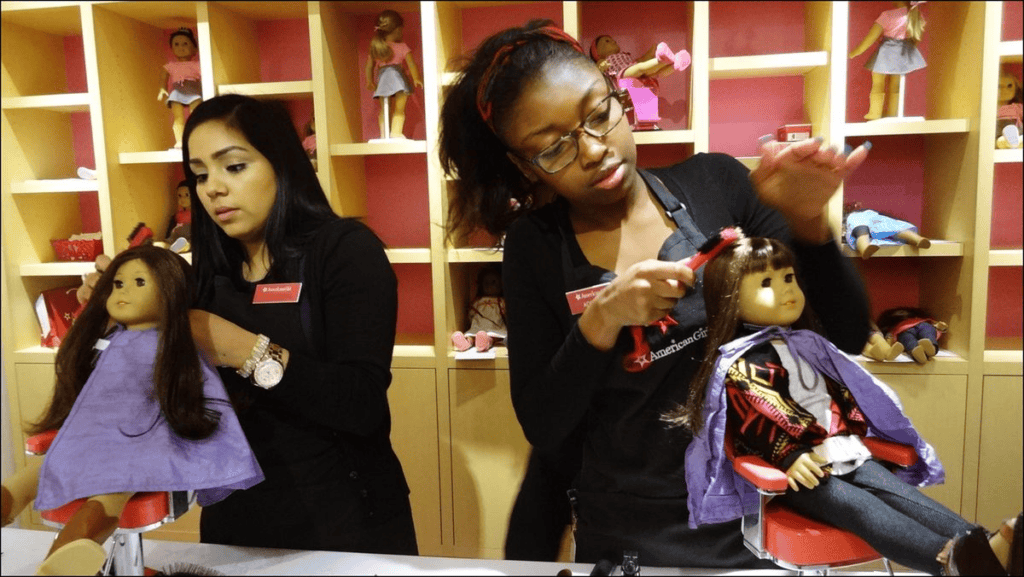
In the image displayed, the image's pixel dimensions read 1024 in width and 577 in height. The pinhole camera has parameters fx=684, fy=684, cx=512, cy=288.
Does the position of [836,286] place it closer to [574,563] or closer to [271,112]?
[574,563]

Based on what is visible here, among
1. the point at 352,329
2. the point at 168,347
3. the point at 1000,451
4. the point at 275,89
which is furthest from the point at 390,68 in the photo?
the point at 1000,451

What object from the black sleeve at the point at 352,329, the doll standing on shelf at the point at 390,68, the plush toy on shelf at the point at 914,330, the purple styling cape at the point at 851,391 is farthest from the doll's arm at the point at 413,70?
the plush toy on shelf at the point at 914,330

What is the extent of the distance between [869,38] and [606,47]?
1.04 ft

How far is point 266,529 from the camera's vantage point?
3.37 feet

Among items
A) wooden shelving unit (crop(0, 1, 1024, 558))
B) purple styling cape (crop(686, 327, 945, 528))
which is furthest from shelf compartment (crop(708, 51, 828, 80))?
purple styling cape (crop(686, 327, 945, 528))

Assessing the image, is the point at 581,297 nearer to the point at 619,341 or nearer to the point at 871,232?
the point at 619,341

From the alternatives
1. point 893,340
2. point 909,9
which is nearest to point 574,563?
point 893,340

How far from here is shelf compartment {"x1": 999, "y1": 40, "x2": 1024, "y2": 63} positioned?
78 centimetres

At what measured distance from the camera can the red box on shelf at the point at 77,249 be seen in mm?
994

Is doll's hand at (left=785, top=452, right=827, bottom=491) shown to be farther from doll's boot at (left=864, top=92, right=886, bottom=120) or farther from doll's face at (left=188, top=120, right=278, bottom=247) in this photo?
doll's face at (left=188, top=120, right=278, bottom=247)

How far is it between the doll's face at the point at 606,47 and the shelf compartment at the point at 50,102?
722 millimetres

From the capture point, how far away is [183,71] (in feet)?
3.26

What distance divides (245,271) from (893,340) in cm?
85

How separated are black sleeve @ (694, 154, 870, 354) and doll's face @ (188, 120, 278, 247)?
0.58 metres
